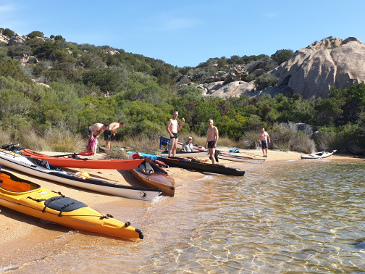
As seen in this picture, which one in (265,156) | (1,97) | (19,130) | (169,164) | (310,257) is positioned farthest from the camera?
(265,156)

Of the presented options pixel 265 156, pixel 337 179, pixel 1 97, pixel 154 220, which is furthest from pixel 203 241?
pixel 1 97

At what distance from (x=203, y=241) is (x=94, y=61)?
48.6 m

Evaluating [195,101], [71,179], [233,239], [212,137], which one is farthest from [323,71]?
[233,239]

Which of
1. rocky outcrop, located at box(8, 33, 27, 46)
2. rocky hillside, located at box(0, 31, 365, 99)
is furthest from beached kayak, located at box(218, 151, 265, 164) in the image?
rocky outcrop, located at box(8, 33, 27, 46)

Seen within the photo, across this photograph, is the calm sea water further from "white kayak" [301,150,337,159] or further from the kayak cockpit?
"white kayak" [301,150,337,159]

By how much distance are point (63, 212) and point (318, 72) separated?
109ft

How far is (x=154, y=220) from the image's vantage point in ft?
19.5

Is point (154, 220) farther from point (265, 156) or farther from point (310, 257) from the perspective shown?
point (265, 156)

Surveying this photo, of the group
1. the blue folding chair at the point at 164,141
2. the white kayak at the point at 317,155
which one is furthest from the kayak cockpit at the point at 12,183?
the white kayak at the point at 317,155

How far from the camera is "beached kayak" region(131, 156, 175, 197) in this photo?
7871 millimetres

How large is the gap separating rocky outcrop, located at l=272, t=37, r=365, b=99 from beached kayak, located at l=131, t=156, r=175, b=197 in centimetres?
2713

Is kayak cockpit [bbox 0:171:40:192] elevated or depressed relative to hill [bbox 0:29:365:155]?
depressed

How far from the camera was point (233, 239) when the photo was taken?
504 cm

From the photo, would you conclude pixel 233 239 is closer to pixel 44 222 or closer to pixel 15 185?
pixel 44 222
